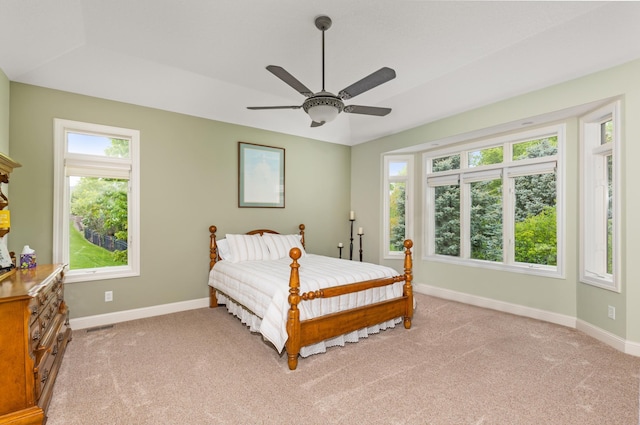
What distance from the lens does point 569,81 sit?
3420mm

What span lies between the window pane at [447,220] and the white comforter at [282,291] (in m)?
1.97

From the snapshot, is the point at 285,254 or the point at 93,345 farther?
the point at 285,254

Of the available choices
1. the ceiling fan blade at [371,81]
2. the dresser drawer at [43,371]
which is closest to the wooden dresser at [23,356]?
the dresser drawer at [43,371]

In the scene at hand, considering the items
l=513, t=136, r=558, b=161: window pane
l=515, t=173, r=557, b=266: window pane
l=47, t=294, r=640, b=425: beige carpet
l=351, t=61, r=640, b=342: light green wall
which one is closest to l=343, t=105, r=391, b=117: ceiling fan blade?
l=351, t=61, r=640, b=342: light green wall

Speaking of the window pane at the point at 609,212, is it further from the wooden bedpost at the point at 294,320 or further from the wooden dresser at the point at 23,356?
the wooden dresser at the point at 23,356

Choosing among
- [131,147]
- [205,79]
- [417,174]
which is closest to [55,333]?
[131,147]

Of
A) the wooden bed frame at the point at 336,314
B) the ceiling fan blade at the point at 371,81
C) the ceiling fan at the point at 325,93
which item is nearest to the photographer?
the ceiling fan blade at the point at 371,81

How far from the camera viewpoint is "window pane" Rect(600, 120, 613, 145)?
340 centimetres

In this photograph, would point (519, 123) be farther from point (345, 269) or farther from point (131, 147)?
point (131, 147)

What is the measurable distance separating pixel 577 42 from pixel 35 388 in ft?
16.8

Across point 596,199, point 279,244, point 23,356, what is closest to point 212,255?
point 279,244

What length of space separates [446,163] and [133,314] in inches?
202

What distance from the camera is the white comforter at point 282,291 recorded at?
112 inches

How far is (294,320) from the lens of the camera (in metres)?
2.74
